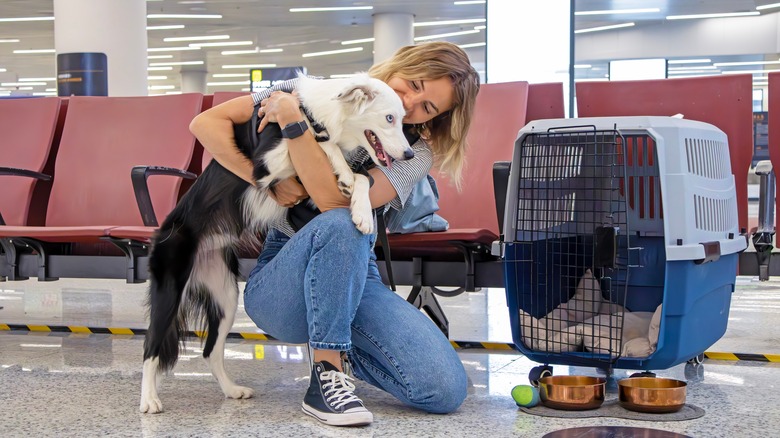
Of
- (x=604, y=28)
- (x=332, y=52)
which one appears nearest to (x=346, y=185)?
(x=604, y=28)

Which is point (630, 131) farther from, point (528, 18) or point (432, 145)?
point (528, 18)

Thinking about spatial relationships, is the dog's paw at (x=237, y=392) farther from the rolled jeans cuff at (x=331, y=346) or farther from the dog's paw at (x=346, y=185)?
the dog's paw at (x=346, y=185)

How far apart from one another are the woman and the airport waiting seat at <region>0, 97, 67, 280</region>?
1706 millimetres

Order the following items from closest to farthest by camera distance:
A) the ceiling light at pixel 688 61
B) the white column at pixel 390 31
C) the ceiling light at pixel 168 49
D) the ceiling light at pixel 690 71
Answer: the white column at pixel 390 31 < the ceiling light at pixel 688 61 < the ceiling light at pixel 690 71 < the ceiling light at pixel 168 49

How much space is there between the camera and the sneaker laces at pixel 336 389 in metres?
2.08

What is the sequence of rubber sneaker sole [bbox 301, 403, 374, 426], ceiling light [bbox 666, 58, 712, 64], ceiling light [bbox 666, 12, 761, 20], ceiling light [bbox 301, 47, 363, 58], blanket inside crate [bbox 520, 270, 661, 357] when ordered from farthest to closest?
ceiling light [bbox 301, 47, 363, 58], ceiling light [bbox 666, 58, 712, 64], ceiling light [bbox 666, 12, 761, 20], blanket inside crate [bbox 520, 270, 661, 357], rubber sneaker sole [bbox 301, 403, 374, 426]

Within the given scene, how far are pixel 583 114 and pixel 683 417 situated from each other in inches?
57.6

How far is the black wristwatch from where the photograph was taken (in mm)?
2166

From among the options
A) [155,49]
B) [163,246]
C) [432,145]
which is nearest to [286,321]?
[163,246]

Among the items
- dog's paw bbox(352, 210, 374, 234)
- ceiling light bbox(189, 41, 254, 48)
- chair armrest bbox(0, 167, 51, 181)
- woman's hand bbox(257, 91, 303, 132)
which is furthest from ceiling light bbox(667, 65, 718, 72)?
dog's paw bbox(352, 210, 374, 234)

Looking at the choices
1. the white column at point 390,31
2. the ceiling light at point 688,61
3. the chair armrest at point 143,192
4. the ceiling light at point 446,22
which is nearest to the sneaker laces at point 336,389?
the chair armrest at point 143,192

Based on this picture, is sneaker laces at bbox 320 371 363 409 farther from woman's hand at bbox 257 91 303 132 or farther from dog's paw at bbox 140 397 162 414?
woman's hand at bbox 257 91 303 132

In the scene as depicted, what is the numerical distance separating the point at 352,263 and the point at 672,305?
83 centimetres

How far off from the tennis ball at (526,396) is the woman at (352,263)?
150 millimetres
